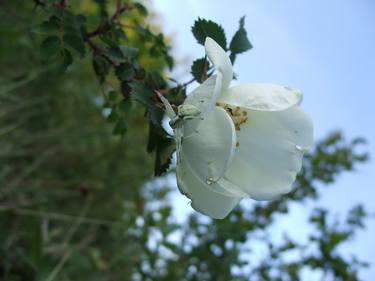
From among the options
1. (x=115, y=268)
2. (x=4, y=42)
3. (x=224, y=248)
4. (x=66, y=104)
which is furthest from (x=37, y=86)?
(x=224, y=248)

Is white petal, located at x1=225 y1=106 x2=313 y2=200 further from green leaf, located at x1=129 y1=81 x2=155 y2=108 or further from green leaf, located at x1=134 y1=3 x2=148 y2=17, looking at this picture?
green leaf, located at x1=134 y1=3 x2=148 y2=17

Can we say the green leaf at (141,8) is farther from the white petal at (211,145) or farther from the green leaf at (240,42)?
the white petal at (211,145)

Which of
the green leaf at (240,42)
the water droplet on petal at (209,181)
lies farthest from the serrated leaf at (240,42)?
the water droplet on petal at (209,181)

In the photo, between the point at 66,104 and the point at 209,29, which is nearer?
the point at 209,29

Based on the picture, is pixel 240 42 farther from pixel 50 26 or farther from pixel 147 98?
pixel 50 26

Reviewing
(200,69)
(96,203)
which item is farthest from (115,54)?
(96,203)

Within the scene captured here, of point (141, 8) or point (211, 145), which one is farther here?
point (141, 8)

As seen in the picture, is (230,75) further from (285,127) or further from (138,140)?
(138,140)

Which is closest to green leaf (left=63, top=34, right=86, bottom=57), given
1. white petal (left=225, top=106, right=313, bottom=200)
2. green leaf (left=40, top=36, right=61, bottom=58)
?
green leaf (left=40, top=36, right=61, bottom=58)
